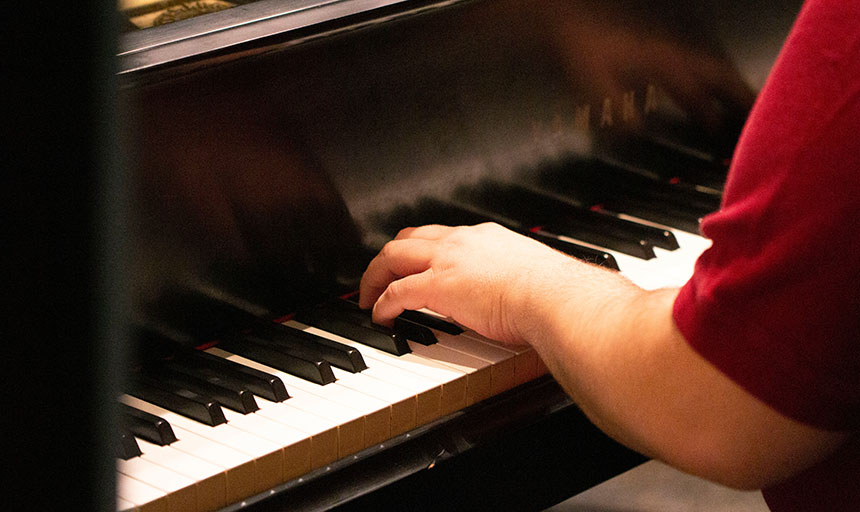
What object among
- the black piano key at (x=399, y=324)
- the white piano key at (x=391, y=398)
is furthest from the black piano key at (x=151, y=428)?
the black piano key at (x=399, y=324)

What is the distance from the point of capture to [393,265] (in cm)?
144

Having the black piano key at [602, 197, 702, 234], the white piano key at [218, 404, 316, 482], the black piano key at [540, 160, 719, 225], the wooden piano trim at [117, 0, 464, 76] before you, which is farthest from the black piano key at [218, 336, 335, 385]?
the black piano key at [602, 197, 702, 234]

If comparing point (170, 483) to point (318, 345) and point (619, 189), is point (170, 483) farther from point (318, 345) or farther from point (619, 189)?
point (619, 189)

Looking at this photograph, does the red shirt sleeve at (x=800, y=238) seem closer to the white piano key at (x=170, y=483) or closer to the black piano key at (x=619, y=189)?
the white piano key at (x=170, y=483)

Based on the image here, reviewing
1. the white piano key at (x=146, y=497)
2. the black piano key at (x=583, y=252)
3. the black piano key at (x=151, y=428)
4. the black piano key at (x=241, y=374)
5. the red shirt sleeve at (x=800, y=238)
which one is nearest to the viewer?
the red shirt sleeve at (x=800, y=238)

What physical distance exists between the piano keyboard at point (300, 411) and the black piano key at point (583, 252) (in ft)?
0.99

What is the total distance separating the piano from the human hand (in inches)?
2.1

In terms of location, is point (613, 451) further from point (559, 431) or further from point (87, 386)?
point (87, 386)

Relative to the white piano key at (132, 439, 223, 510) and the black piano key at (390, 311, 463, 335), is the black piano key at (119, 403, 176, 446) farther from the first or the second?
the black piano key at (390, 311, 463, 335)

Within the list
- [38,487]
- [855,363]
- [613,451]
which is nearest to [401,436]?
[613,451]

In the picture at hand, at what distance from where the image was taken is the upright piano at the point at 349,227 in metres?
1.23

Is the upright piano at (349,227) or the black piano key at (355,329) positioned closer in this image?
the upright piano at (349,227)

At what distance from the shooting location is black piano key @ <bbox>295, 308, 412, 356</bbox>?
1380mm

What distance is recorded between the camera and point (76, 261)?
252 millimetres
